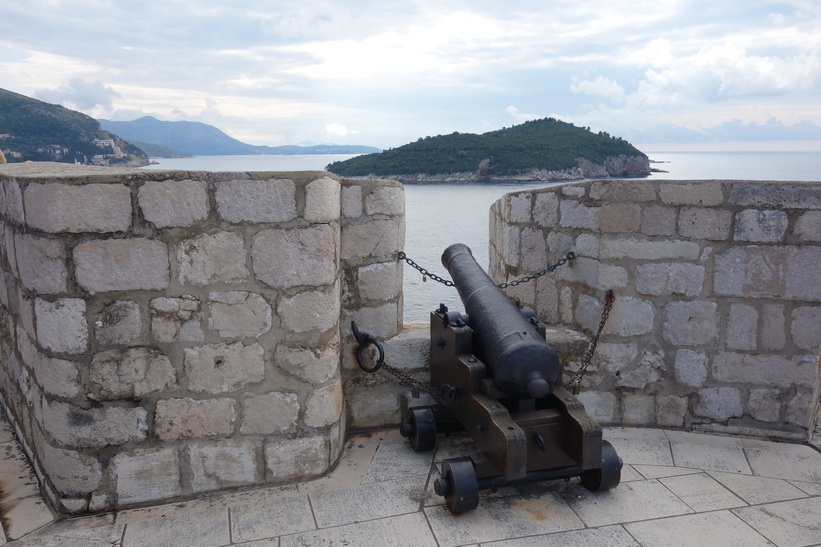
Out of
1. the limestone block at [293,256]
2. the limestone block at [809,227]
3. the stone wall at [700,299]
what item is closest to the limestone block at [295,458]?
the limestone block at [293,256]

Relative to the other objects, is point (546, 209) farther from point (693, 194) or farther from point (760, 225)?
point (760, 225)

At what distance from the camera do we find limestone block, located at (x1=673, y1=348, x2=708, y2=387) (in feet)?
11.3

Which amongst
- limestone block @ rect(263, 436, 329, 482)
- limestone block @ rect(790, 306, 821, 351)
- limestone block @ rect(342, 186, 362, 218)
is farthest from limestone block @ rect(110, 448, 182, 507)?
limestone block @ rect(790, 306, 821, 351)

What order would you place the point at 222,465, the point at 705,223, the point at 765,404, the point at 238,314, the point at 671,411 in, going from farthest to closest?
the point at 671,411 → the point at 765,404 → the point at 705,223 → the point at 222,465 → the point at 238,314

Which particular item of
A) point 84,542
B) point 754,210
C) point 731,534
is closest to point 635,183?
point 754,210

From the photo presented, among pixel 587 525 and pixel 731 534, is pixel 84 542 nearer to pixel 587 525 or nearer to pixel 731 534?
pixel 587 525

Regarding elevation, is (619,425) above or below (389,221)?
below

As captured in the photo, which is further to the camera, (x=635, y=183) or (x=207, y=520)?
(x=635, y=183)

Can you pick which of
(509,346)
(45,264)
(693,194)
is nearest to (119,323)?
(45,264)

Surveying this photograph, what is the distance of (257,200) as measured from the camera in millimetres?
2615

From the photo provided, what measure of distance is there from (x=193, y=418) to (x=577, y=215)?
251cm

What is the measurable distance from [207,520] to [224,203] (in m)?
1.47

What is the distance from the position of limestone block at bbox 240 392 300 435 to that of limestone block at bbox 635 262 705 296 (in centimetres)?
216

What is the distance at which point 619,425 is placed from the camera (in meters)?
3.57
